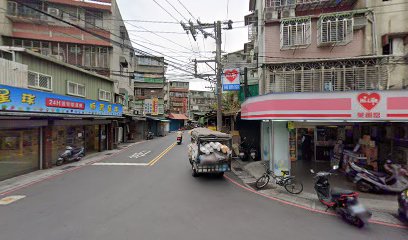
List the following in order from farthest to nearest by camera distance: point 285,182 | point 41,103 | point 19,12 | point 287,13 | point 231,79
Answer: point 19,12, point 231,79, point 287,13, point 41,103, point 285,182

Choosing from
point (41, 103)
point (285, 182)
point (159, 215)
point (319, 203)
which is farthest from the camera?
point (41, 103)

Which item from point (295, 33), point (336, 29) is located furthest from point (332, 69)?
point (295, 33)

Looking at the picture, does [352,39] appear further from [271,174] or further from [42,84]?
[42,84]

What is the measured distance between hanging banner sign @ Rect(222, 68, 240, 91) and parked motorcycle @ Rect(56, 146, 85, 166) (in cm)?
1284

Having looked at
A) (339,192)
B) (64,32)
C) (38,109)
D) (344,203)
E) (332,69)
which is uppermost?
(64,32)

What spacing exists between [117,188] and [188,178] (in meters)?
3.72

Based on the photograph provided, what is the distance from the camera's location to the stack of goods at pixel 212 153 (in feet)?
35.9

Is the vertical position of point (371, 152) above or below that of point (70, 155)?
above

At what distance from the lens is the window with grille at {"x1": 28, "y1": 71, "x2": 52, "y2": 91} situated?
1284 cm

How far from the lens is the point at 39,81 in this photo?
13.5m

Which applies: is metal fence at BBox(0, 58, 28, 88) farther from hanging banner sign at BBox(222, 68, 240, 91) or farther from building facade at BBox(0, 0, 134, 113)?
hanging banner sign at BBox(222, 68, 240, 91)

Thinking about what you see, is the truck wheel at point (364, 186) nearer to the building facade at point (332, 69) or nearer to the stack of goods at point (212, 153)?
the building facade at point (332, 69)

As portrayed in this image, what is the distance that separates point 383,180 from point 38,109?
56.6 ft

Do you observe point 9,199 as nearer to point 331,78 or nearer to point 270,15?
point 331,78
